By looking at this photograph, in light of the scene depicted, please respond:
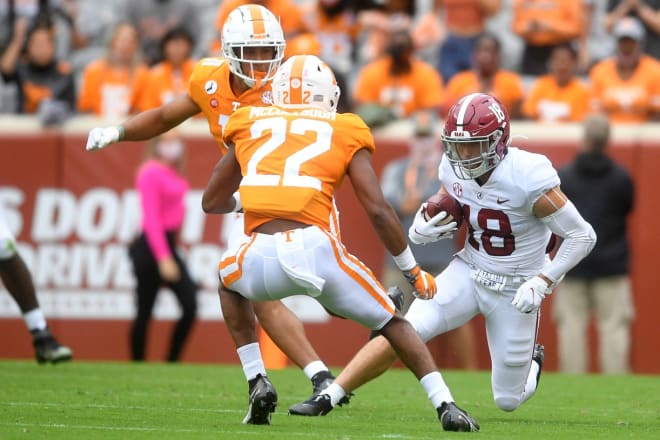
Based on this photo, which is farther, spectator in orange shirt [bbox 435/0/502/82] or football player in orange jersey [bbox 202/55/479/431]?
spectator in orange shirt [bbox 435/0/502/82]

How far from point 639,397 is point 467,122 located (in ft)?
8.34

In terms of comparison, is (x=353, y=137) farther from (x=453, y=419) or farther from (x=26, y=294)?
(x=26, y=294)

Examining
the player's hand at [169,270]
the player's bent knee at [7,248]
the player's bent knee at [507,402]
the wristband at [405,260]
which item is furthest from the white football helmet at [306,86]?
the player's hand at [169,270]

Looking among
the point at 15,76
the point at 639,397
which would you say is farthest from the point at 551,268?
the point at 15,76

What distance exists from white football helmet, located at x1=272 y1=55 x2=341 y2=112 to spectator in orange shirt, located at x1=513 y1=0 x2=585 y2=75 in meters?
6.25

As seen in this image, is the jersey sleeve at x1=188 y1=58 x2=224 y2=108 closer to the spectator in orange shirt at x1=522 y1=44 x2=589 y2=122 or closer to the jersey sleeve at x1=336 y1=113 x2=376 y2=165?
the jersey sleeve at x1=336 y1=113 x2=376 y2=165

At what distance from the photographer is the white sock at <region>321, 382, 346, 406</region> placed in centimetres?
602

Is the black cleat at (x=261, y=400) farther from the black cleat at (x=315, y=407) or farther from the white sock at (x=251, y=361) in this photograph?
the black cleat at (x=315, y=407)

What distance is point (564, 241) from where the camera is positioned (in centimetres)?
593

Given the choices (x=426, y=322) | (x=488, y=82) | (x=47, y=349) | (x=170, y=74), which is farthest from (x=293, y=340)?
(x=170, y=74)

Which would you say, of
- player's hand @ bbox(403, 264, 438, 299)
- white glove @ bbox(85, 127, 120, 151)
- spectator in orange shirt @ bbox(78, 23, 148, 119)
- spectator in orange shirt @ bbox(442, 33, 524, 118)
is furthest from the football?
spectator in orange shirt @ bbox(78, 23, 148, 119)

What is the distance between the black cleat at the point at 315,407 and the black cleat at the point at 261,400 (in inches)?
15.6

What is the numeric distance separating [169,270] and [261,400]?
482 centimetres

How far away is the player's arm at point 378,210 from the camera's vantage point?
5430mm
